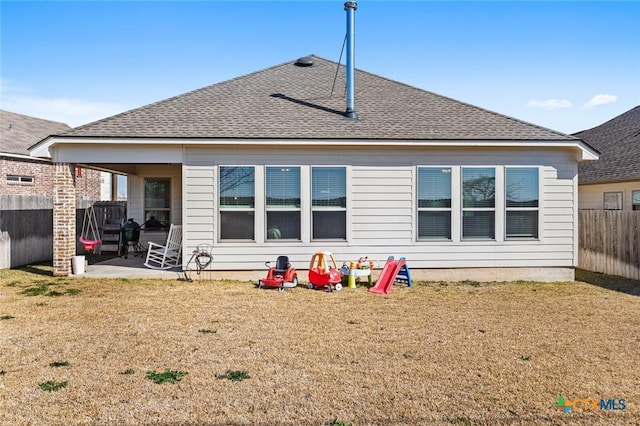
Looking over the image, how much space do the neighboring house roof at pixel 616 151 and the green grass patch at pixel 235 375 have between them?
45.7 feet

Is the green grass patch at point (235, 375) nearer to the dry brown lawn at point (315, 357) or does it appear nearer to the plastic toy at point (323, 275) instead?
the dry brown lawn at point (315, 357)

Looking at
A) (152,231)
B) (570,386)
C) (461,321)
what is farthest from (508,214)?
(152,231)

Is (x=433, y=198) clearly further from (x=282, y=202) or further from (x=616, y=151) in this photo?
(x=616, y=151)

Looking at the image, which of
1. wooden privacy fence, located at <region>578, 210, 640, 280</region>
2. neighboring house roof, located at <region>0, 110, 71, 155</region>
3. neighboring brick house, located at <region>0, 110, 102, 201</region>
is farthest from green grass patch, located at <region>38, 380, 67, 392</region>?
neighboring house roof, located at <region>0, 110, 71, 155</region>

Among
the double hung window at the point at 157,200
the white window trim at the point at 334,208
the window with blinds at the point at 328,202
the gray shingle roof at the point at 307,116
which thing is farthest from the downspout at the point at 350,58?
the double hung window at the point at 157,200

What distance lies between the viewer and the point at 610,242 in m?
11.6

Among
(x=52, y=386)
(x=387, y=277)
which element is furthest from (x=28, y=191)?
(x=52, y=386)

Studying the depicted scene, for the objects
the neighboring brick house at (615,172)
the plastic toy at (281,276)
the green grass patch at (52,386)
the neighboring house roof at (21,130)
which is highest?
the neighboring house roof at (21,130)

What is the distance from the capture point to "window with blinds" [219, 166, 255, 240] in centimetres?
1000

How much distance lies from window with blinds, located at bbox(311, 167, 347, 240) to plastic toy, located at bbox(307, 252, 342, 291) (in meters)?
0.83

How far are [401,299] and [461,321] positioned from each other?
68.8 inches

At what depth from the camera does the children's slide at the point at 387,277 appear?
29.5 ft

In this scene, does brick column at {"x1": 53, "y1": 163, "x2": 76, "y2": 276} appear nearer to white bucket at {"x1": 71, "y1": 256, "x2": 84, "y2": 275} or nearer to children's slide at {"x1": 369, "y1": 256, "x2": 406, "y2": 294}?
white bucket at {"x1": 71, "y1": 256, "x2": 84, "y2": 275}

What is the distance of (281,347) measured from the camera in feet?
17.6
